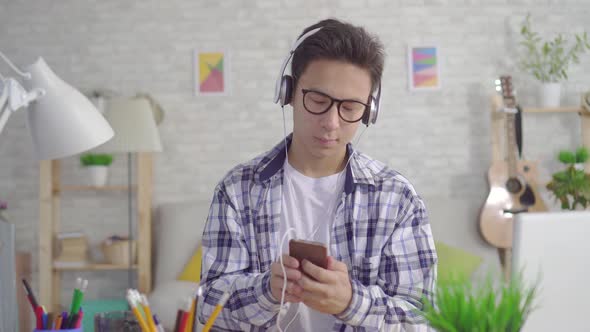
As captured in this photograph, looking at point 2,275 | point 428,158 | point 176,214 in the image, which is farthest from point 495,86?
point 2,275


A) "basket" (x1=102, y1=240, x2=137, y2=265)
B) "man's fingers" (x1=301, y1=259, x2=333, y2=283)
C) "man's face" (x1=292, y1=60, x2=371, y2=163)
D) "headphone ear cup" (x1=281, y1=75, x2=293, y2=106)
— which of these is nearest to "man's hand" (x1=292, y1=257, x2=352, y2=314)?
"man's fingers" (x1=301, y1=259, x2=333, y2=283)

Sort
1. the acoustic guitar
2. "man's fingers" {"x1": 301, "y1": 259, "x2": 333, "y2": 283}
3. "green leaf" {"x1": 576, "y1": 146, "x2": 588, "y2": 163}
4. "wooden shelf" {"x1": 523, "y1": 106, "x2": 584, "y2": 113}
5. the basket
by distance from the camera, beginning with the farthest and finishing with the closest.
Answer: "wooden shelf" {"x1": 523, "y1": 106, "x2": 584, "y2": 113} < the basket < the acoustic guitar < "green leaf" {"x1": 576, "y1": 146, "x2": 588, "y2": 163} < "man's fingers" {"x1": 301, "y1": 259, "x2": 333, "y2": 283}

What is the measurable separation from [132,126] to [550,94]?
2548 mm

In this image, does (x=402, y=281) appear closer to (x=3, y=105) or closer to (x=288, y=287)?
(x=288, y=287)

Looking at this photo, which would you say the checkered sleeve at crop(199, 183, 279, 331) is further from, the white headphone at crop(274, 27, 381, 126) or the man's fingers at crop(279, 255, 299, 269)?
the white headphone at crop(274, 27, 381, 126)

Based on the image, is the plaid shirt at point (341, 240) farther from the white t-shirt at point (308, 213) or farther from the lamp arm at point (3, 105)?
the lamp arm at point (3, 105)

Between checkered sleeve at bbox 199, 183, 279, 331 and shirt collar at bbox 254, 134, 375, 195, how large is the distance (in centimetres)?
11

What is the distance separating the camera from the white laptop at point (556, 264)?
117 centimetres

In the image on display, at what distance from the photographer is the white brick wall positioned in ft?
13.7

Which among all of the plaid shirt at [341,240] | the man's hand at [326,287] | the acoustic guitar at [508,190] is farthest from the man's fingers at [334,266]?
the acoustic guitar at [508,190]

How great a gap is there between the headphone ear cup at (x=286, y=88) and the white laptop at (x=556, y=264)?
656mm

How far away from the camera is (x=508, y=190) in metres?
3.83

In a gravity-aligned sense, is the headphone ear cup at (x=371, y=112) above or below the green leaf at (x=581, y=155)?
above

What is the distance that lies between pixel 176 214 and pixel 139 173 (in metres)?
0.34
